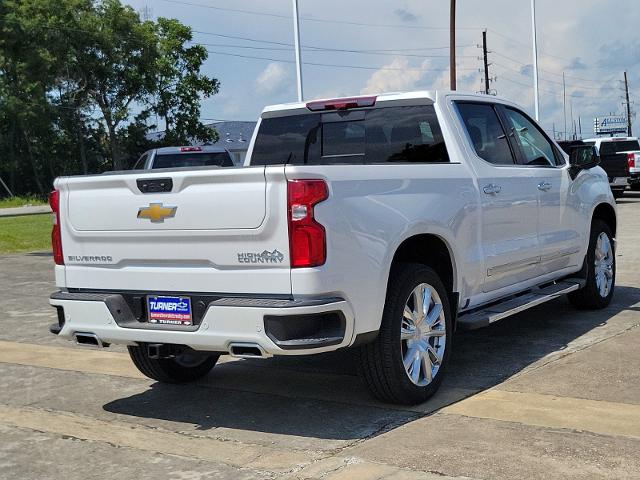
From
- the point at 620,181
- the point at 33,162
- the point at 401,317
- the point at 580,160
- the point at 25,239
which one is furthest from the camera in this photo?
the point at 33,162

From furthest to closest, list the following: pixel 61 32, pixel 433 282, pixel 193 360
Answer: pixel 61 32 → pixel 193 360 → pixel 433 282

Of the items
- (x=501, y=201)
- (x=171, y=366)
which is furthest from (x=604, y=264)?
(x=171, y=366)

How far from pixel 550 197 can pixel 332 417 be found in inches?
119

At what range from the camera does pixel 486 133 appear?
654 cm

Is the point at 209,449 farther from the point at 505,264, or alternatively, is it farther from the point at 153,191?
the point at 505,264

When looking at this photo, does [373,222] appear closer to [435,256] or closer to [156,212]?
[435,256]

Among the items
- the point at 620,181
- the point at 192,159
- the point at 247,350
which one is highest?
the point at 192,159

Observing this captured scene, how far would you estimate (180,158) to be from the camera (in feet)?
49.5

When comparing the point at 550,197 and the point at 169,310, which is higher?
the point at 550,197

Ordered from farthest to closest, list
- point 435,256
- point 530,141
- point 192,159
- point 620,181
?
1. point 620,181
2. point 192,159
3. point 530,141
4. point 435,256

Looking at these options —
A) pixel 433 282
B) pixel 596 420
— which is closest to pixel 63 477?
pixel 433 282

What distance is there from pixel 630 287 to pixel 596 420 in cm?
522

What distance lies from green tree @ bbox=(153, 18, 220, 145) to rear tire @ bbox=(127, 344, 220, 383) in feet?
152

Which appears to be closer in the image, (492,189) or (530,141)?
(492,189)
